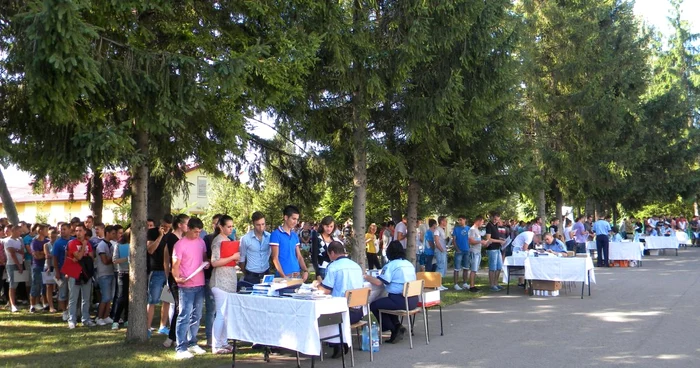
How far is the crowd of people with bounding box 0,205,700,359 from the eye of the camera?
29.6 feet

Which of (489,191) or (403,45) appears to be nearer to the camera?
(403,45)

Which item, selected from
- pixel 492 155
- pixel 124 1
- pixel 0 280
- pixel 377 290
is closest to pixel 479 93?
pixel 492 155

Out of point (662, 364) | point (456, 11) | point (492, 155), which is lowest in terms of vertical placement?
point (662, 364)

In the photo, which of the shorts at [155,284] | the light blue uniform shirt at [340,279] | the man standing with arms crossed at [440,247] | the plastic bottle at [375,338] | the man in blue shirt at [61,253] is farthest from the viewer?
the man standing with arms crossed at [440,247]

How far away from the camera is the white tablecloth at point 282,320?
767 centimetres

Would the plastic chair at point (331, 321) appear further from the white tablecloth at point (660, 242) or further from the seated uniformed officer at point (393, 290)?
the white tablecloth at point (660, 242)

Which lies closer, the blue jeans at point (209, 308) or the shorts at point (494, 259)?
the blue jeans at point (209, 308)

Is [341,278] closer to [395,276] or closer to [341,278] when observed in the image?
[341,278]

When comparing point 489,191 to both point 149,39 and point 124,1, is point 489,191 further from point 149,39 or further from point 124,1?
point 124,1

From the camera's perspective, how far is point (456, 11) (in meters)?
13.0

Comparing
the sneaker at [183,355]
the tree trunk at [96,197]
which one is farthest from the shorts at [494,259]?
the tree trunk at [96,197]

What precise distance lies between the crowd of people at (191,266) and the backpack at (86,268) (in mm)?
17

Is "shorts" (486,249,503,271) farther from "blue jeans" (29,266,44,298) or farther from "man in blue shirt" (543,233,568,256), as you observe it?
"blue jeans" (29,266,44,298)

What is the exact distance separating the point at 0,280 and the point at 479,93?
1124cm
